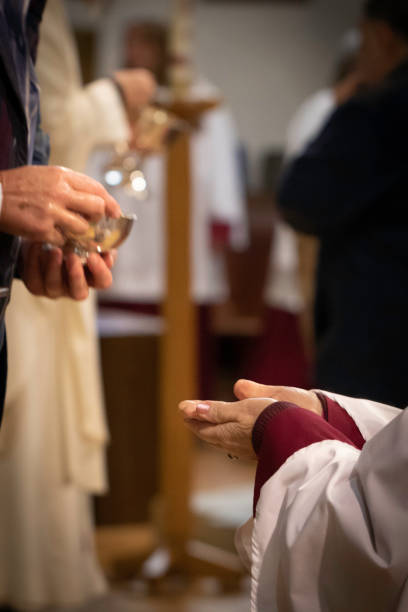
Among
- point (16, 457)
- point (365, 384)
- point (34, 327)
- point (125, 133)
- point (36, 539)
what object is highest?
point (125, 133)

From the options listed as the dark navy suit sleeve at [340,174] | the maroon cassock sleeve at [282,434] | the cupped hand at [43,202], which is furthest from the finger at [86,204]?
the dark navy suit sleeve at [340,174]

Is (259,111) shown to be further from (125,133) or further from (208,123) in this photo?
(125,133)

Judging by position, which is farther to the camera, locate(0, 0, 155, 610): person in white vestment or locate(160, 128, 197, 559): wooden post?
locate(160, 128, 197, 559): wooden post

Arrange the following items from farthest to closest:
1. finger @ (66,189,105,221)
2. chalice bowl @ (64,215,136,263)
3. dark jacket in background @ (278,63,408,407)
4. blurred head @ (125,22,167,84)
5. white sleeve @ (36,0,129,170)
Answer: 1. blurred head @ (125,22,167,84)
2. dark jacket in background @ (278,63,408,407)
3. white sleeve @ (36,0,129,170)
4. chalice bowl @ (64,215,136,263)
5. finger @ (66,189,105,221)

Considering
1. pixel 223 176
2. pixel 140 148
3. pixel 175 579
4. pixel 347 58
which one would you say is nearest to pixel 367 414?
pixel 140 148

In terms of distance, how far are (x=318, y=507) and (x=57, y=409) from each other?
58.8 inches

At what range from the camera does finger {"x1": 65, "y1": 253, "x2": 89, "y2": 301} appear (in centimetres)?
123

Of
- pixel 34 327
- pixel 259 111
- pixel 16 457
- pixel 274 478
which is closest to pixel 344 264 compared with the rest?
pixel 34 327

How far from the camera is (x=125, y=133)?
2.17 meters

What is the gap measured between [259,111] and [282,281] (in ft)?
9.85

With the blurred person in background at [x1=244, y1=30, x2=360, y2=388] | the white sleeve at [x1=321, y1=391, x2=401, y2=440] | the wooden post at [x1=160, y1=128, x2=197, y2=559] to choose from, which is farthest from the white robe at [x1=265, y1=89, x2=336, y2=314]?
the white sleeve at [x1=321, y1=391, x2=401, y2=440]

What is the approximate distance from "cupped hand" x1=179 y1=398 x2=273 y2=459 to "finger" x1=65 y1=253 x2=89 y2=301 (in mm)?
341

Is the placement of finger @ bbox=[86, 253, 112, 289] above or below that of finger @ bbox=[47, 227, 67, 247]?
below

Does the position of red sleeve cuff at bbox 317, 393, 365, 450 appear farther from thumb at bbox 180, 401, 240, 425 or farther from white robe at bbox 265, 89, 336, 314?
white robe at bbox 265, 89, 336, 314
